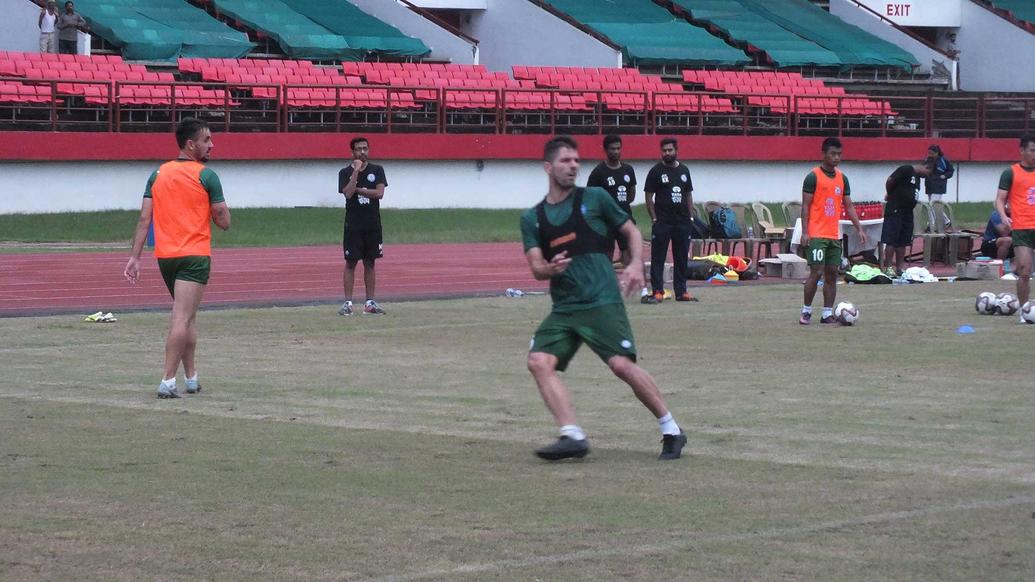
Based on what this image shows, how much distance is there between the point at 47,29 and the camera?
38.1 m

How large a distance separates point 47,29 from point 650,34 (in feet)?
62.9

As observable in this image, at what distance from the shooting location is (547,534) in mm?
6887

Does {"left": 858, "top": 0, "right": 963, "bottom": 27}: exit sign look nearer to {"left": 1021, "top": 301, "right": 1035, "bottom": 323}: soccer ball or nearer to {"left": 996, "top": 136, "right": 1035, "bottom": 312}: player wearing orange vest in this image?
{"left": 996, "top": 136, "right": 1035, "bottom": 312}: player wearing orange vest

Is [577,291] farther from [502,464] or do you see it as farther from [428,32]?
[428,32]

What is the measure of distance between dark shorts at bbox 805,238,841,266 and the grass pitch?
5.77ft

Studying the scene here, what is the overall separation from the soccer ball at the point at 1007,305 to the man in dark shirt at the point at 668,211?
13.0 ft

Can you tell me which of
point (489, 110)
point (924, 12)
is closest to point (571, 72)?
point (489, 110)

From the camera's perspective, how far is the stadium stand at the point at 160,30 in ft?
131

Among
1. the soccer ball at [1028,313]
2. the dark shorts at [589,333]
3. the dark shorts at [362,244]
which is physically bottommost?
the soccer ball at [1028,313]

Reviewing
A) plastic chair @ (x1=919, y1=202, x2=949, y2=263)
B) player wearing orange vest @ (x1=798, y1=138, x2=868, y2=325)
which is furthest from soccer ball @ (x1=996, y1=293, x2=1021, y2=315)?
plastic chair @ (x1=919, y1=202, x2=949, y2=263)

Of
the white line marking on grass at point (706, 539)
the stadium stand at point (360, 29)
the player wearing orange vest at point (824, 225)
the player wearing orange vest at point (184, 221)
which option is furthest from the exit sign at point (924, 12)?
the white line marking on grass at point (706, 539)

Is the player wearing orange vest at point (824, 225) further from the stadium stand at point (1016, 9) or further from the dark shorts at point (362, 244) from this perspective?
the stadium stand at point (1016, 9)

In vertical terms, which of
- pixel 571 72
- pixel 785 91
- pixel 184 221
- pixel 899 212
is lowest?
pixel 184 221

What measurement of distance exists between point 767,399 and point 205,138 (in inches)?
173
